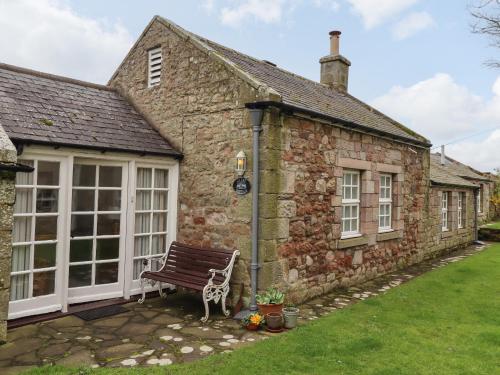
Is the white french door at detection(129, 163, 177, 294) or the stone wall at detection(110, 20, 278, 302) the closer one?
the stone wall at detection(110, 20, 278, 302)

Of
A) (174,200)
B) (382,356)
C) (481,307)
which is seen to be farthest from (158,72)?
(481,307)

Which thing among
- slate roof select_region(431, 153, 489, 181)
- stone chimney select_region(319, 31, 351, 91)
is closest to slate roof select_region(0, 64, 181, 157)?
stone chimney select_region(319, 31, 351, 91)

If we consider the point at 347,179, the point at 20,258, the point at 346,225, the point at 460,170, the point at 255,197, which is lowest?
the point at 20,258

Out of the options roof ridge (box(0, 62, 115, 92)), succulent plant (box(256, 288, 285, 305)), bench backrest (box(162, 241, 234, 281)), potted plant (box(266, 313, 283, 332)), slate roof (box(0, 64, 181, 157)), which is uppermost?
roof ridge (box(0, 62, 115, 92))

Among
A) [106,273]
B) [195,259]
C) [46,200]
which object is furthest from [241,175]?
[46,200]

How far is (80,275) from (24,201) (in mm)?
1582

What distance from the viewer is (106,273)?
7.09 meters

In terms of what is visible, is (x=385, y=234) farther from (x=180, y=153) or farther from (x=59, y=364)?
(x=59, y=364)

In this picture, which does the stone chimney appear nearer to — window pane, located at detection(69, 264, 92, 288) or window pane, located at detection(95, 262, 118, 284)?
window pane, located at detection(95, 262, 118, 284)

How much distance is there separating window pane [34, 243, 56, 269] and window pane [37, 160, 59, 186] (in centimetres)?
98

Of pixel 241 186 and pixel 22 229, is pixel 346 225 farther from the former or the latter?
pixel 22 229

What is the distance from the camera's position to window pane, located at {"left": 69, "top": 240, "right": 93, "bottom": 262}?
664cm

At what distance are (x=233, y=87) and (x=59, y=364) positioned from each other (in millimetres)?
4873

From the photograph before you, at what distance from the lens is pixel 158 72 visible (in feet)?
28.1
